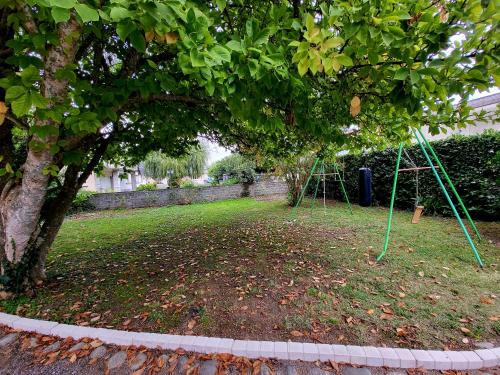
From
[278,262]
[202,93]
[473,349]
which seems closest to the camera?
[473,349]

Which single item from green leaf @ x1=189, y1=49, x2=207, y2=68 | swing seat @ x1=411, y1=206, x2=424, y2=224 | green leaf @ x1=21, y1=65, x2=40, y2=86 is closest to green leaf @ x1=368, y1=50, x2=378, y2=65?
green leaf @ x1=189, y1=49, x2=207, y2=68

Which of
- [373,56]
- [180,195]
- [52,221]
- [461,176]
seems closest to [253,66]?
[373,56]

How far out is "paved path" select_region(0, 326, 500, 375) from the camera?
204 centimetres

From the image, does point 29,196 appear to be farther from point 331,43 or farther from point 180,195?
point 180,195

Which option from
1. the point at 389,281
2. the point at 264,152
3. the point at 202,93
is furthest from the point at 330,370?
the point at 264,152

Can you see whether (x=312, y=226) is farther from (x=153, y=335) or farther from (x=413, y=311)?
(x=153, y=335)

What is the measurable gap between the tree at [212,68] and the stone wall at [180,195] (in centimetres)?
1024

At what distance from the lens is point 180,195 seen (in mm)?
14516

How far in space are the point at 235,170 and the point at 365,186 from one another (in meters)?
10.2

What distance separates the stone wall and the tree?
403 inches

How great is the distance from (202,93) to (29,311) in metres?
3.30

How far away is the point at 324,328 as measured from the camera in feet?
8.38

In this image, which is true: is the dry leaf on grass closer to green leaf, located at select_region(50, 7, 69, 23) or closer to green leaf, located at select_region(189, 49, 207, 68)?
green leaf, located at select_region(189, 49, 207, 68)

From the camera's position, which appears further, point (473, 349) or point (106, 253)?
point (106, 253)
